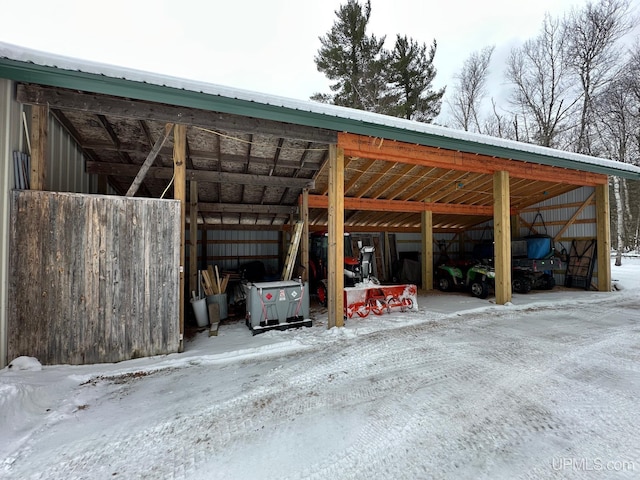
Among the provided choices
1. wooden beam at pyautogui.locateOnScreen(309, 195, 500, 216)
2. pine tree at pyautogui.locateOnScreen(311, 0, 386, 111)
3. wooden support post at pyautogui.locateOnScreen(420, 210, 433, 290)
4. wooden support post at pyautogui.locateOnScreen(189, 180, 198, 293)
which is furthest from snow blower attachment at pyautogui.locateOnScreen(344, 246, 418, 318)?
pine tree at pyautogui.locateOnScreen(311, 0, 386, 111)

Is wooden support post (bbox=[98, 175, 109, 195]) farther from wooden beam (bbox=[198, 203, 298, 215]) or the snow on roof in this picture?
the snow on roof

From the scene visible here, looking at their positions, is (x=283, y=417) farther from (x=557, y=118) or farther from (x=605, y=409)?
(x=557, y=118)

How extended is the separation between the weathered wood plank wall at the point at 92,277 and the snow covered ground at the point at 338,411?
245mm

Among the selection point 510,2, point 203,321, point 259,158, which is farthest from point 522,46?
point 203,321

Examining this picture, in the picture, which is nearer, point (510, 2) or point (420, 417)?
point (420, 417)

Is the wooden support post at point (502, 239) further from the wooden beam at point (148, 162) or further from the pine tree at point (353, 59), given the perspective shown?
the pine tree at point (353, 59)

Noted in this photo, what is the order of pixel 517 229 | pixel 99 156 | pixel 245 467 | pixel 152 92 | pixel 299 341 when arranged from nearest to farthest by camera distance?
1. pixel 245 467
2. pixel 152 92
3. pixel 299 341
4. pixel 99 156
5. pixel 517 229

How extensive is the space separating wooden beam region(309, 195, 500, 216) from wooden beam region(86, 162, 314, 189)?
3.06 ft

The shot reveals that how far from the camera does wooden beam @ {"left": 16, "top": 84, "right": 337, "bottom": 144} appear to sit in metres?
3.16

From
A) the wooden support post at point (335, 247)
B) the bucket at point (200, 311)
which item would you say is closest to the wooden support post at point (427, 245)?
the wooden support post at point (335, 247)

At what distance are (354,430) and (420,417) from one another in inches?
22.9

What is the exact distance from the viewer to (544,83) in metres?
15.1

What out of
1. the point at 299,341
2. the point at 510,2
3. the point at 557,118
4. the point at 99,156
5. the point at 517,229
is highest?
the point at 510,2

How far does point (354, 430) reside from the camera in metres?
2.03
